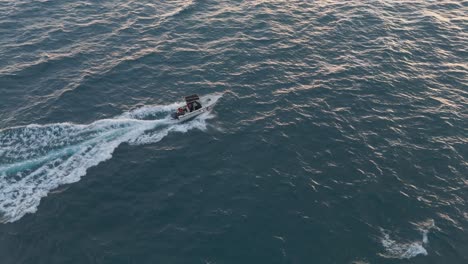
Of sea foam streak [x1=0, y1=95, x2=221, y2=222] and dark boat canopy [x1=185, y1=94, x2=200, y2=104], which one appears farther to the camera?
dark boat canopy [x1=185, y1=94, x2=200, y2=104]

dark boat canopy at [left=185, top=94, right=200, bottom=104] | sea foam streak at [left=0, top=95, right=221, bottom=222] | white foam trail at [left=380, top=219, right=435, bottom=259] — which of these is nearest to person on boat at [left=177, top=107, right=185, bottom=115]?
dark boat canopy at [left=185, top=94, right=200, bottom=104]

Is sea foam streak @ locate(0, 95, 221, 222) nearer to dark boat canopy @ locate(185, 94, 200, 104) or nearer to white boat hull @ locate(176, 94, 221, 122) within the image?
white boat hull @ locate(176, 94, 221, 122)

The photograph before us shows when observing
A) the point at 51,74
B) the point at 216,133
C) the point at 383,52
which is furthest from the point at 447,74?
the point at 51,74

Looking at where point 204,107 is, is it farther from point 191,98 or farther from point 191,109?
point 191,98

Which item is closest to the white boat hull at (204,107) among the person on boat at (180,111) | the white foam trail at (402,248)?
the person on boat at (180,111)

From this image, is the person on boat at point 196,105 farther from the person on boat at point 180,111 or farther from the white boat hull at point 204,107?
the person on boat at point 180,111

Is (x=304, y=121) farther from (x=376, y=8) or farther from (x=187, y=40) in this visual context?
(x=376, y=8)

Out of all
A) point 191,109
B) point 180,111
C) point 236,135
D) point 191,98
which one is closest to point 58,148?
point 180,111
